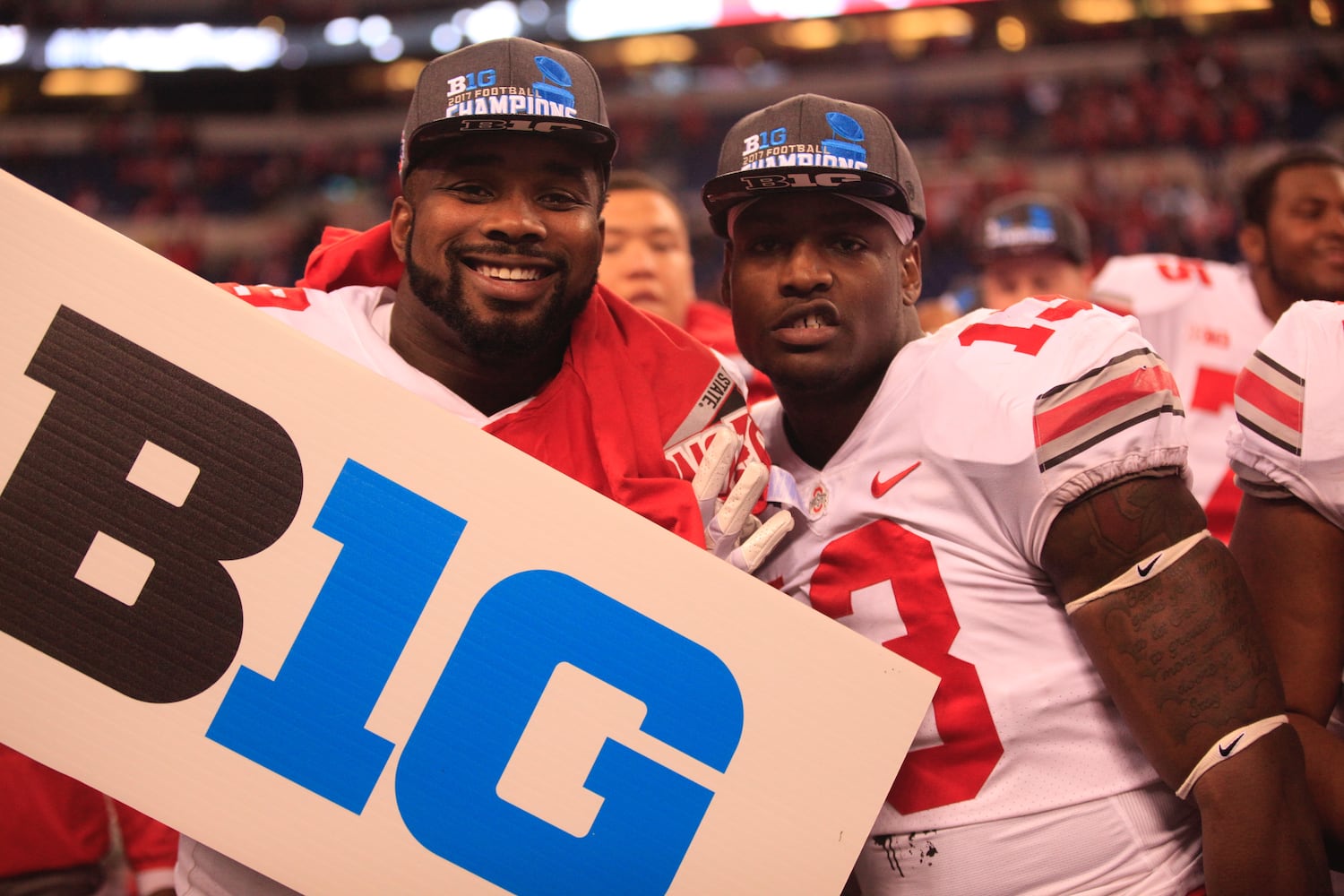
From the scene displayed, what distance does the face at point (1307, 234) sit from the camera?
2562 mm

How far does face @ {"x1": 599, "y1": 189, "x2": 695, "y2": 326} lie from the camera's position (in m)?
2.74

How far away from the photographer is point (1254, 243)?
9.25ft

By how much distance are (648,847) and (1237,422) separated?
997 mm

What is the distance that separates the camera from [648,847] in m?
1.33

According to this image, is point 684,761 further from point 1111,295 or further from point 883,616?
point 1111,295

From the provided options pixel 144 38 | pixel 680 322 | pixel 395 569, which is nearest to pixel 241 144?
pixel 144 38

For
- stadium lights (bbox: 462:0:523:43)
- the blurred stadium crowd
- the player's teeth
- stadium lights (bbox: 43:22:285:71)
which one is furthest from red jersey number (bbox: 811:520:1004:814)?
stadium lights (bbox: 43:22:285:71)

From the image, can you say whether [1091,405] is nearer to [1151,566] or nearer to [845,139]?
[1151,566]

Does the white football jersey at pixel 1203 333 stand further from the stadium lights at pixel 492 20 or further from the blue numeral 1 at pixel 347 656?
the stadium lights at pixel 492 20

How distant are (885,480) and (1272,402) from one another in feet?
1.70

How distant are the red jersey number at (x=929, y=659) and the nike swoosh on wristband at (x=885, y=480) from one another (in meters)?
0.04

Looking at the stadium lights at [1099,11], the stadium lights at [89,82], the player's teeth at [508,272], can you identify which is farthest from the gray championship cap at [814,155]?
the stadium lights at [89,82]

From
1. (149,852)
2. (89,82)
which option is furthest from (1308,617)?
(89,82)

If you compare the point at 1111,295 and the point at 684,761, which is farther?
the point at 1111,295
